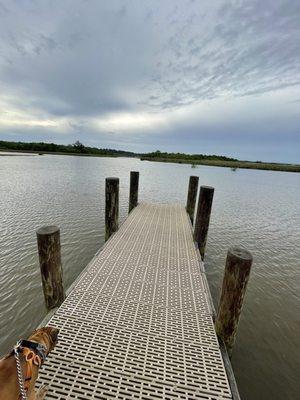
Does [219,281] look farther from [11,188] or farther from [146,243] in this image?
[11,188]

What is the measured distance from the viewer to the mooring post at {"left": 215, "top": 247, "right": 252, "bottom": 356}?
371 cm

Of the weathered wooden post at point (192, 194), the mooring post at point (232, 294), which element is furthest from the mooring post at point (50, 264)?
the weathered wooden post at point (192, 194)

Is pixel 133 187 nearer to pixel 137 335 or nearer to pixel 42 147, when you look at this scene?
pixel 137 335

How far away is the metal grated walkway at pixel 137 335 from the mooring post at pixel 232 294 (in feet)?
0.86

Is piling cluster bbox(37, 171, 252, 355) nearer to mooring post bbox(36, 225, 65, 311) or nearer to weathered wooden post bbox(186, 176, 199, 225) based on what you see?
mooring post bbox(36, 225, 65, 311)

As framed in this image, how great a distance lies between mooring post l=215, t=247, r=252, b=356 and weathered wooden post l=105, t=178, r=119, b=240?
535cm

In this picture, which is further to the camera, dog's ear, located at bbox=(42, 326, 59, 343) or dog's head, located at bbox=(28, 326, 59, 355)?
dog's ear, located at bbox=(42, 326, 59, 343)

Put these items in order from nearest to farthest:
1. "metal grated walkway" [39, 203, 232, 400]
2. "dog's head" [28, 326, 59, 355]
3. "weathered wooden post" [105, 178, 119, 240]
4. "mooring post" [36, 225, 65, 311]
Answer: "dog's head" [28, 326, 59, 355] < "metal grated walkway" [39, 203, 232, 400] < "mooring post" [36, 225, 65, 311] < "weathered wooden post" [105, 178, 119, 240]

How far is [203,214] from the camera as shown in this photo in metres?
7.96

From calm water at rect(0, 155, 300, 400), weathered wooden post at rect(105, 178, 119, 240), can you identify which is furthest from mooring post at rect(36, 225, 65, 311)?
weathered wooden post at rect(105, 178, 119, 240)

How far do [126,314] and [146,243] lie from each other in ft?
11.1

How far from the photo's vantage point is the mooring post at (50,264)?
420cm

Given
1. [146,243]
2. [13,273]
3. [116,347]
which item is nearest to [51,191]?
[13,273]

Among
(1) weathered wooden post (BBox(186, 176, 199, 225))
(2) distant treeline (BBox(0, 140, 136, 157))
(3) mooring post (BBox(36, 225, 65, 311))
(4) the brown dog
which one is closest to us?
(4) the brown dog
